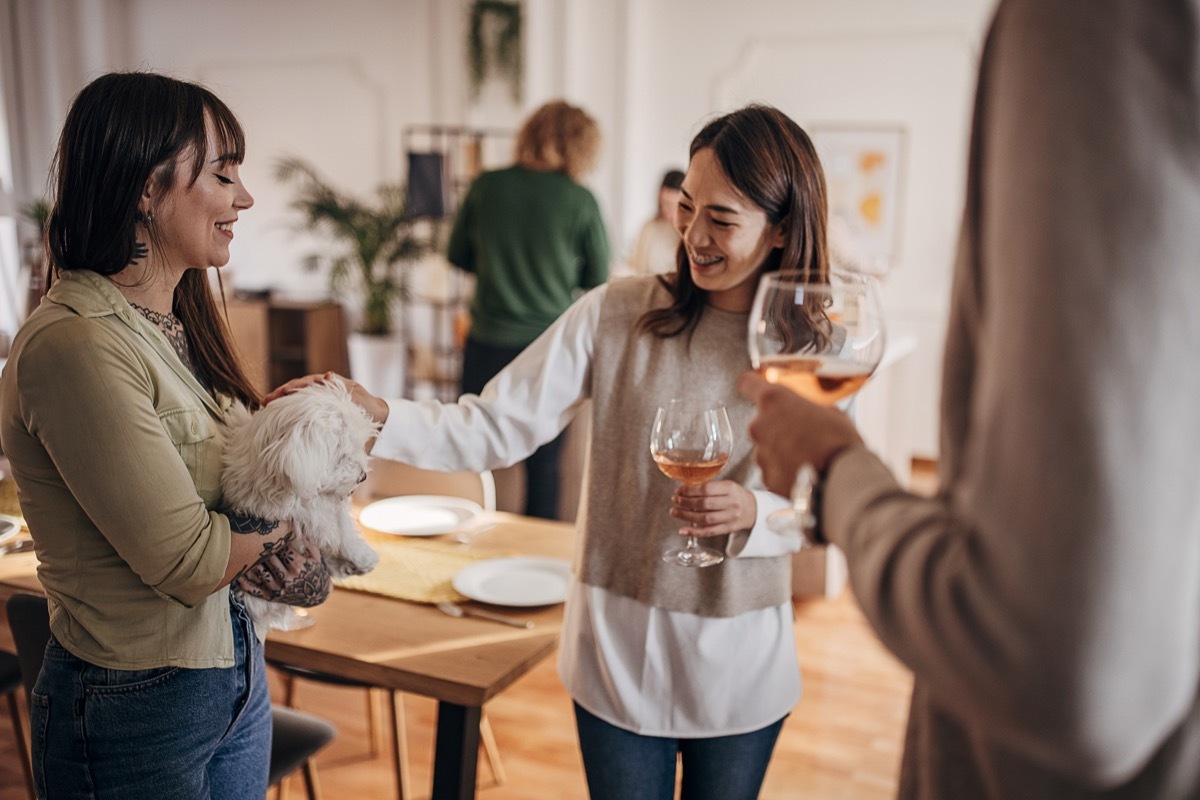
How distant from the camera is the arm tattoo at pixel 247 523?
1147 mm

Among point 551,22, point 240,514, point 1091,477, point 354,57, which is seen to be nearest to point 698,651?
point 240,514

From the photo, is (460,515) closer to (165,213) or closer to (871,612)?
(165,213)

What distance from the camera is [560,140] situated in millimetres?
3504

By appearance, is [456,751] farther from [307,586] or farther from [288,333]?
[288,333]

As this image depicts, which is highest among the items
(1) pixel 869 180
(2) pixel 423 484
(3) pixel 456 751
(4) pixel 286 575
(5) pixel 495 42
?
(5) pixel 495 42

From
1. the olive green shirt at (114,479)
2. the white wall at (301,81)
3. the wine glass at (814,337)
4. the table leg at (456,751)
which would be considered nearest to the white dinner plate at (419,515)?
the table leg at (456,751)

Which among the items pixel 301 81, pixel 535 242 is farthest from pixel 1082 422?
pixel 301 81

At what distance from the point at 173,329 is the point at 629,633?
732mm

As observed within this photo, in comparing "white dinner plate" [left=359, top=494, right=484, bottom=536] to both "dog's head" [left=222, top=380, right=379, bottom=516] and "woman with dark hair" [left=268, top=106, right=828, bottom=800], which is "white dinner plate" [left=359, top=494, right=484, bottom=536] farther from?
"dog's head" [left=222, top=380, right=379, bottom=516]

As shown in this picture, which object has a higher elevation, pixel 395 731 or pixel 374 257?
pixel 374 257

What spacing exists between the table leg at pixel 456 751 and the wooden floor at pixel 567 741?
1.01 metres

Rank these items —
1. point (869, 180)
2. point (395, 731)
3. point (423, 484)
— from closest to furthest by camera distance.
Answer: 1. point (395, 731)
2. point (423, 484)
3. point (869, 180)

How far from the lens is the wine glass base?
4.00 ft

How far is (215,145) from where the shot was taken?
1.16 metres
